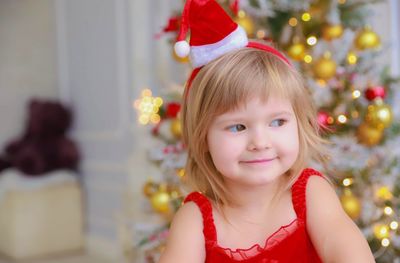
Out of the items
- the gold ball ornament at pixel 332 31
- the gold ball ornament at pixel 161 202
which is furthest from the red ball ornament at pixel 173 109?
the gold ball ornament at pixel 332 31

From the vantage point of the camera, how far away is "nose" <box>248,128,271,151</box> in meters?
1.05

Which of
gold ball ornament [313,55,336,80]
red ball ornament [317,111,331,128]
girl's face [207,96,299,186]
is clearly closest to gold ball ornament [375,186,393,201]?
red ball ornament [317,111,331,128]

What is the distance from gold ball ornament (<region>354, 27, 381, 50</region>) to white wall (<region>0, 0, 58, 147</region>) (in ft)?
9.40

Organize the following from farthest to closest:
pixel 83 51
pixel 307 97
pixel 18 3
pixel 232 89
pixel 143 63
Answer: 1. pixel 18 3
2. pixel 83 51
3. pixel 143 63
4. pixel 307 97
5. pixel 232 89

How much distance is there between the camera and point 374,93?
1990mm

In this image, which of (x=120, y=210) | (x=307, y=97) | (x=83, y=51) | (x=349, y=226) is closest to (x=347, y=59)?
(x=307, y=97)

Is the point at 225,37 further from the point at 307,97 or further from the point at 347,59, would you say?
the point at 347,59

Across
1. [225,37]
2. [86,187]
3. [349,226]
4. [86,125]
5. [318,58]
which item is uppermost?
[225,37]

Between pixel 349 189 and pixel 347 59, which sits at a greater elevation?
pixel 347 59

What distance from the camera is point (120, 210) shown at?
3.62m

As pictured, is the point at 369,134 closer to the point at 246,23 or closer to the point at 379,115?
the point at 379,115

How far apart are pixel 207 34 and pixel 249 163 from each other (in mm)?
262

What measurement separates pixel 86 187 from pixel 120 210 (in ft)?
1.72

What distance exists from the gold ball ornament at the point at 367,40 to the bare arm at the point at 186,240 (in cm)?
116
